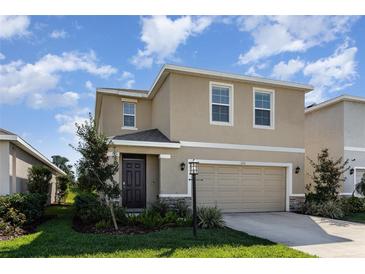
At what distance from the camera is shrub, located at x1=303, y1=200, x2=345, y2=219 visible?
42.0 ft

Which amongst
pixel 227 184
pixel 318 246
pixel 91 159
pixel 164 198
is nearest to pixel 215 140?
pixel 227 184

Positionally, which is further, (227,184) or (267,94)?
(267,94)

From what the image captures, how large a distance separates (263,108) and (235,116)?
1.59m

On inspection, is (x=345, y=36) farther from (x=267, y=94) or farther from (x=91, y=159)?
(x=91, y=159)

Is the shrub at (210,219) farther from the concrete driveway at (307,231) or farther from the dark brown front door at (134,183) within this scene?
the dark brown front door at (134,183)

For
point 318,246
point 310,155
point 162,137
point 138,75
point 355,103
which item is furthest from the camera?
point 310,155

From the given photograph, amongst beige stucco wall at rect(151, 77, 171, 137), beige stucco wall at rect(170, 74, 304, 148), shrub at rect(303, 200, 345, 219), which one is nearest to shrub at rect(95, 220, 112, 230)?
beige stucco wall at rect(170, 74, 304, 148)

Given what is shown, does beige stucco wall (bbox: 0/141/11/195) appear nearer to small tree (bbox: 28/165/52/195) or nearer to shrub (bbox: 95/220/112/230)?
small tree (bbox: 28/165/52/195)

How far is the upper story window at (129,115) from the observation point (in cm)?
1639

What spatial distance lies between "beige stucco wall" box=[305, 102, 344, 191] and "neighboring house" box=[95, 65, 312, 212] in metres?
3.39

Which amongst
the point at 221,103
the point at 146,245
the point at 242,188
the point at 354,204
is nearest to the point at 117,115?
the point at 221,103

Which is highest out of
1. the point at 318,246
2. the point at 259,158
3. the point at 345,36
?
the point at 345,36

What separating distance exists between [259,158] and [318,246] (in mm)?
6575

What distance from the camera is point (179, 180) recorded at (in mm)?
12562
